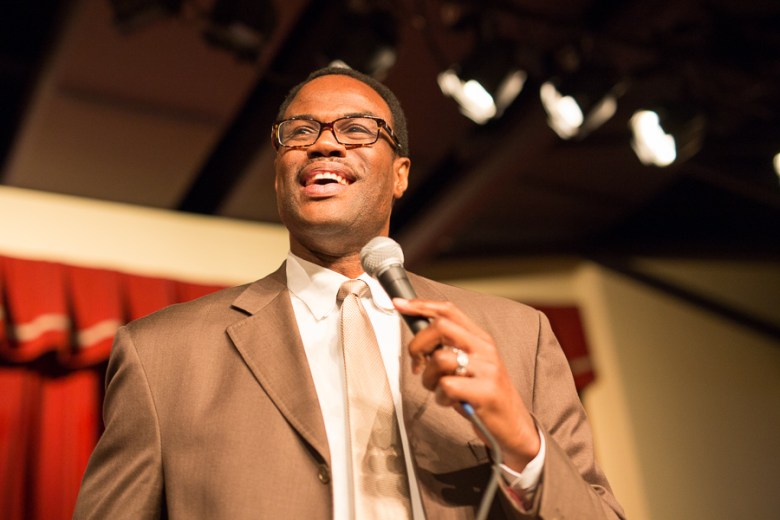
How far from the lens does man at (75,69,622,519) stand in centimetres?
115

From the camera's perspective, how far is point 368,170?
5.12ft

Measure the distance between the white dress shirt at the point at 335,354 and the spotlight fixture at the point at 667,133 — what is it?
1.99 metres

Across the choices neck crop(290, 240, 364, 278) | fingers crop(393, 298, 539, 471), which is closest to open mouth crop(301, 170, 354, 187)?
neck crop(290, 240, 364, 278)

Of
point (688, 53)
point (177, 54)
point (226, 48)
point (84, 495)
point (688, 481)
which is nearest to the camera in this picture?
point (84, 495)

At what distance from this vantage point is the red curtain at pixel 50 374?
122 inches

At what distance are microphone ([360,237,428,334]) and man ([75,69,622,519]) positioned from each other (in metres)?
0.03

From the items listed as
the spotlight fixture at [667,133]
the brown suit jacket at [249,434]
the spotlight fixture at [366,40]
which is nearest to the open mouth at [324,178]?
the brown suit jacket at [249,434]

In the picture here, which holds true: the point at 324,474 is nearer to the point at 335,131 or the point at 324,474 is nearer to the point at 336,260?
the point at 336,260

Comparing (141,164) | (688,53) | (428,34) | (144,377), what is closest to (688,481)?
(688,53)

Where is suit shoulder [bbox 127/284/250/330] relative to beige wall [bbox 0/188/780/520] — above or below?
below

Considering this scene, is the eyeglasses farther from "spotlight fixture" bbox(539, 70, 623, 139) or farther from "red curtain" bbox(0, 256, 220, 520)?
"red curtain" bbox(0, 256, 220, 520)

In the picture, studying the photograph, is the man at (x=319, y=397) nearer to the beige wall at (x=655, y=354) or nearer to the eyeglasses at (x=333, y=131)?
the eyeglasses at (x=333, y=131)

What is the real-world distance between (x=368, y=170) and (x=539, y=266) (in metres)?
3.18

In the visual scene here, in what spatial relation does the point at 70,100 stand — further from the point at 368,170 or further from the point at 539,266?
the point at 539,266
